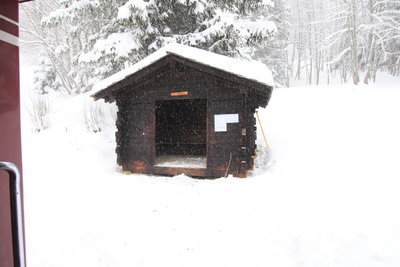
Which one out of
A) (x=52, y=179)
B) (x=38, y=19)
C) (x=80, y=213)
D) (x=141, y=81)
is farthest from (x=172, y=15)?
(x=38, y=19)

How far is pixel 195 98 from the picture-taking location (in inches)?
290

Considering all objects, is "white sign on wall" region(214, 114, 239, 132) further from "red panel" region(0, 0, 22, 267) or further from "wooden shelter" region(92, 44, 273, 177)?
"red panel" region(0, 0, 22, 267)

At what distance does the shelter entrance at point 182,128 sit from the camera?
1069 centimetres

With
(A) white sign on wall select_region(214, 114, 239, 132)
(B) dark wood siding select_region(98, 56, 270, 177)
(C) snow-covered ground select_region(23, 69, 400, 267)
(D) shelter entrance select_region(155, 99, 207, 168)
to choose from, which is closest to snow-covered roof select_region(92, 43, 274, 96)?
(B) dark wood siding select_region(98, 56, 270, 177)

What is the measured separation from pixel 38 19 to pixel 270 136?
18.6 metres

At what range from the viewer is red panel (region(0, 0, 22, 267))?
7.12 ft

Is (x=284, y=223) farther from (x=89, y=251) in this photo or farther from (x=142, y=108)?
(x=142, y=108)

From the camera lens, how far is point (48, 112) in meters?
10.9

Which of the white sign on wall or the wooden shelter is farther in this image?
the white sign on wall

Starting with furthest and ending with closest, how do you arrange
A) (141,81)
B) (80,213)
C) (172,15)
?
(172,15) < (141,81) < (80,213)

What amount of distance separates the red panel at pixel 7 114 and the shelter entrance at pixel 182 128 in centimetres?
822

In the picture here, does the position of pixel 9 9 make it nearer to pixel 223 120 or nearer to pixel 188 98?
pixel 188 98

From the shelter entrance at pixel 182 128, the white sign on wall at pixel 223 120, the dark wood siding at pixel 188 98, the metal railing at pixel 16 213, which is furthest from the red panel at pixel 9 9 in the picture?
the shelter entrance at pixel 182 128

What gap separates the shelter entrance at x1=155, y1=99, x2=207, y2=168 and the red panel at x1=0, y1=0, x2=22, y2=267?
8.22m
